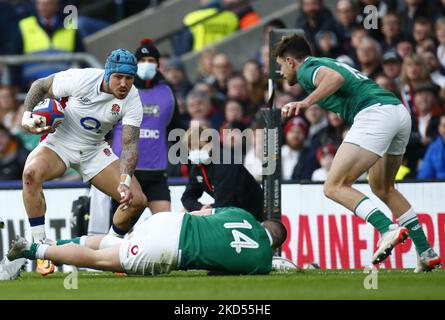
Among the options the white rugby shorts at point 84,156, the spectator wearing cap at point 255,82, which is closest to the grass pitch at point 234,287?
the white rugby shorts at point 84,156

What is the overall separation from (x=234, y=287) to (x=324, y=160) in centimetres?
651

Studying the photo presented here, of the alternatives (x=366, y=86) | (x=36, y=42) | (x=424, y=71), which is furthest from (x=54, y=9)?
(x=366, y=86)

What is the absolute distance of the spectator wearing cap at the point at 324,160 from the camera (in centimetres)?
1700

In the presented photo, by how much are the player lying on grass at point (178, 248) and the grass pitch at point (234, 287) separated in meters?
0.16

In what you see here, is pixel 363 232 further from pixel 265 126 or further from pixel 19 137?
pixel 19 137

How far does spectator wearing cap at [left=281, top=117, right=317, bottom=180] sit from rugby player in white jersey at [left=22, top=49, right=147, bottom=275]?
437 centimetres

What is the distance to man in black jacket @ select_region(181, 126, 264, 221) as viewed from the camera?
545 inches

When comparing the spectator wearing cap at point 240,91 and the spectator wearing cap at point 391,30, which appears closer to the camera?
the spectator wearing cap at point 391,30

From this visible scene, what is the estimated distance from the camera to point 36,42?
67.9 ft

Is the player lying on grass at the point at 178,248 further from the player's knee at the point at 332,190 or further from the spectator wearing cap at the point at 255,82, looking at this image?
the spectator wearing cap at the point at 255,82

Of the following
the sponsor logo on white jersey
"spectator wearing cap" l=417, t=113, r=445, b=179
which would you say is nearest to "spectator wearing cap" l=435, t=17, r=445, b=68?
"spectator wearing cap" l=417, t=113, r=445, b=179

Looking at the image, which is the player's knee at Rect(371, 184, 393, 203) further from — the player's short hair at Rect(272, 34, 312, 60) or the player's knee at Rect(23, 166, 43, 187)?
Answer: the player's knee at Rect(23, 166, 43, 187)

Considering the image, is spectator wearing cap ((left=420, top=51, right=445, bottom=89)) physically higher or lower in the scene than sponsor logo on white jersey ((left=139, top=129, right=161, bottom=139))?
higher

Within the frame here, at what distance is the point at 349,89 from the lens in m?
12.5
